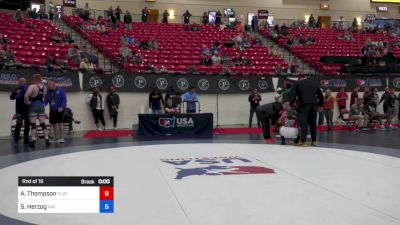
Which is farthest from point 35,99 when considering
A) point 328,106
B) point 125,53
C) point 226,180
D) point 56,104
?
point 328,106

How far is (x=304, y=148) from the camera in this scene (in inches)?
359

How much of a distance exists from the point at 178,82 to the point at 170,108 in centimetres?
205

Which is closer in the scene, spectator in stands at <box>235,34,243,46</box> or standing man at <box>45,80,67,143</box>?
standing man at <box>45,80,67,143</box>

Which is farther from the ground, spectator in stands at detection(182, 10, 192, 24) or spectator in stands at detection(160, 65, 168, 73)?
spectator in stands at detection(182, 10, 192, 24)

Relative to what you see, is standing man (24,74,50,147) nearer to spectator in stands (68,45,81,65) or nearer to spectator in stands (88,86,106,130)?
spectator in stands (88,86,106,130)

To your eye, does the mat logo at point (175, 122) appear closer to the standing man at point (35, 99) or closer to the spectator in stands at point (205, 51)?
the standing man at point (35, 99)

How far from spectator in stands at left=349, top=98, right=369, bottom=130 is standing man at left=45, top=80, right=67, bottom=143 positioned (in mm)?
9371

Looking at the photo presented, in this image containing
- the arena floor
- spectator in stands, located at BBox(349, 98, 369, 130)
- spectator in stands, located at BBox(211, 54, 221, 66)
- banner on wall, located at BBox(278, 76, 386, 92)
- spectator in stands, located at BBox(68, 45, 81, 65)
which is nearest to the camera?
the arena floor

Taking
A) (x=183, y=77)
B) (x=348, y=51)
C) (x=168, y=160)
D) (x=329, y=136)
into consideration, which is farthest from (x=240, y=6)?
(x=168, y=160)

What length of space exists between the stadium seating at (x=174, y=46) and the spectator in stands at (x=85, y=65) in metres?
1.59

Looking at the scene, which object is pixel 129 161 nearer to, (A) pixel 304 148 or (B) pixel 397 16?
(A) pixel 304 148

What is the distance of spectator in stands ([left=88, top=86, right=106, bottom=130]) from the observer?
14.0 metres

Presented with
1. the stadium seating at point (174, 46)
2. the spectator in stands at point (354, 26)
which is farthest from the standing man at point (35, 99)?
the spectator in stands at point (354, 26)

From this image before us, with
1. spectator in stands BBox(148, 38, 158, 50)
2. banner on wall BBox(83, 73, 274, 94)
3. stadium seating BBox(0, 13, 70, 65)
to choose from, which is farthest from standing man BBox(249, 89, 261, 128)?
stadium seating BBox(0, 13, 70, 65)
